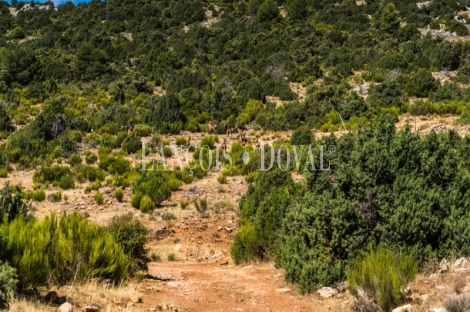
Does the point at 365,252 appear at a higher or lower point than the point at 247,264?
higher

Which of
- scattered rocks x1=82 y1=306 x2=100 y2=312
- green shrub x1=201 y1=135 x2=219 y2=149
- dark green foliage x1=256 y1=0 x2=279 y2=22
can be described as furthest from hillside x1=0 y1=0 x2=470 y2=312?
dark green foliage x1=256 y1=0 x2=279 y2=22

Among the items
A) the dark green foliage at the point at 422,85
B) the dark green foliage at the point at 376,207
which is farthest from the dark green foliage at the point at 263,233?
the dark green foliage at the point at 422,85

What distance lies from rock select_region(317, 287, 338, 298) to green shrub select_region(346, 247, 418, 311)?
0.41 m

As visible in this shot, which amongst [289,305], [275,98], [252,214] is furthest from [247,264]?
[275,98]

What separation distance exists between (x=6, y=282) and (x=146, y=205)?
358 inches

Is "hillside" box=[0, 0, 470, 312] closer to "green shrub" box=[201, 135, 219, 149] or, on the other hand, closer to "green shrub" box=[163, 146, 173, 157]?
"green shrub" box=[163, 146, 173, 157]

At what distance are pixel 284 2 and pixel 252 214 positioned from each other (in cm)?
4793

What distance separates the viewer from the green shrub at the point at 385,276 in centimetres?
463

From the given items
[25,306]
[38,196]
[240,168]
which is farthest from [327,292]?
[240,168]

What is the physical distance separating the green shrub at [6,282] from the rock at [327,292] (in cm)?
365

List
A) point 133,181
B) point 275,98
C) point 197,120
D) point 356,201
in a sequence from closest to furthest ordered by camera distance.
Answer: point 356,201
point 133,181
point 197,120
point 275,98

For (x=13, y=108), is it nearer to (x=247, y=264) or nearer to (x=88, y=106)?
(x=88, y=106)

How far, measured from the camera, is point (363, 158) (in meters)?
6.88

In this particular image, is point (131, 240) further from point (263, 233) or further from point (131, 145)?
point (131, 145)
